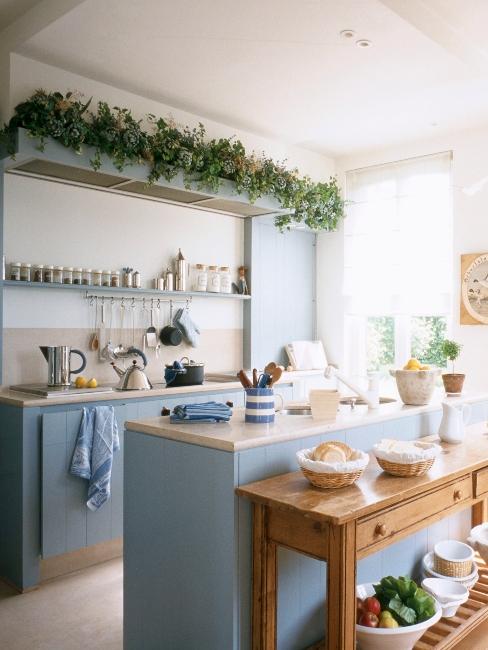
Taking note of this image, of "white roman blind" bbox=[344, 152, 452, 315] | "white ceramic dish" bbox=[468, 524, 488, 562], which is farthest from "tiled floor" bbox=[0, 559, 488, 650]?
"white roman blind" bbox=[344, 152, 452, 315]

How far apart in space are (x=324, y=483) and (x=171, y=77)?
3160mm

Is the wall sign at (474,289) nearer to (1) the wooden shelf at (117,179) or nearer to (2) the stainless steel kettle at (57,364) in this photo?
(1) the wooden shelf at (117,179)

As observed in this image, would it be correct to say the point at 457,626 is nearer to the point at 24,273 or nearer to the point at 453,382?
the point at 453,382

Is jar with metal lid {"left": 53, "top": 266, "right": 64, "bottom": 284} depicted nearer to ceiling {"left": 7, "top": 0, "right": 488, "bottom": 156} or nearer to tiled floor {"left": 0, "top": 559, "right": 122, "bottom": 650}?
ceiling {"left": 7, "top": 0, "right": 488, "bottom": 156}

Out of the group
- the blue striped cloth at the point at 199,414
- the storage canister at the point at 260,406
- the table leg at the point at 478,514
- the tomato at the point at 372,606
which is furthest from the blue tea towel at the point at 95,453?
the table leg at the point at 478,514

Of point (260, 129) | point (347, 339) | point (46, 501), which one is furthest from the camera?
point (347, 339)

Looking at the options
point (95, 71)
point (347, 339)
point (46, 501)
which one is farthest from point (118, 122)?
point (347, 339)

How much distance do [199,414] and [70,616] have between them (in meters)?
1.46

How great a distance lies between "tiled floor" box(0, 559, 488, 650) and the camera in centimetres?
287

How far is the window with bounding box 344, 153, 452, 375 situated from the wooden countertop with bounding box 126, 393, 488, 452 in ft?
9.35

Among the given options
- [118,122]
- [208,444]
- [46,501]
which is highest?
[118,122]

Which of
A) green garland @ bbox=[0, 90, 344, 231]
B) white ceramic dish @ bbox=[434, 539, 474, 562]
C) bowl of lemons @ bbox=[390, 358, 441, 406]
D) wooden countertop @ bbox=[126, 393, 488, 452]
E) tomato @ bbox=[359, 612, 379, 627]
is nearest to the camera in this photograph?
wooden countertop @ bbox=[126, 393, 488, 452]

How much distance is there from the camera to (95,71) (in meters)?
4.12

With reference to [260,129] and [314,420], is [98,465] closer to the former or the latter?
[314,420]
